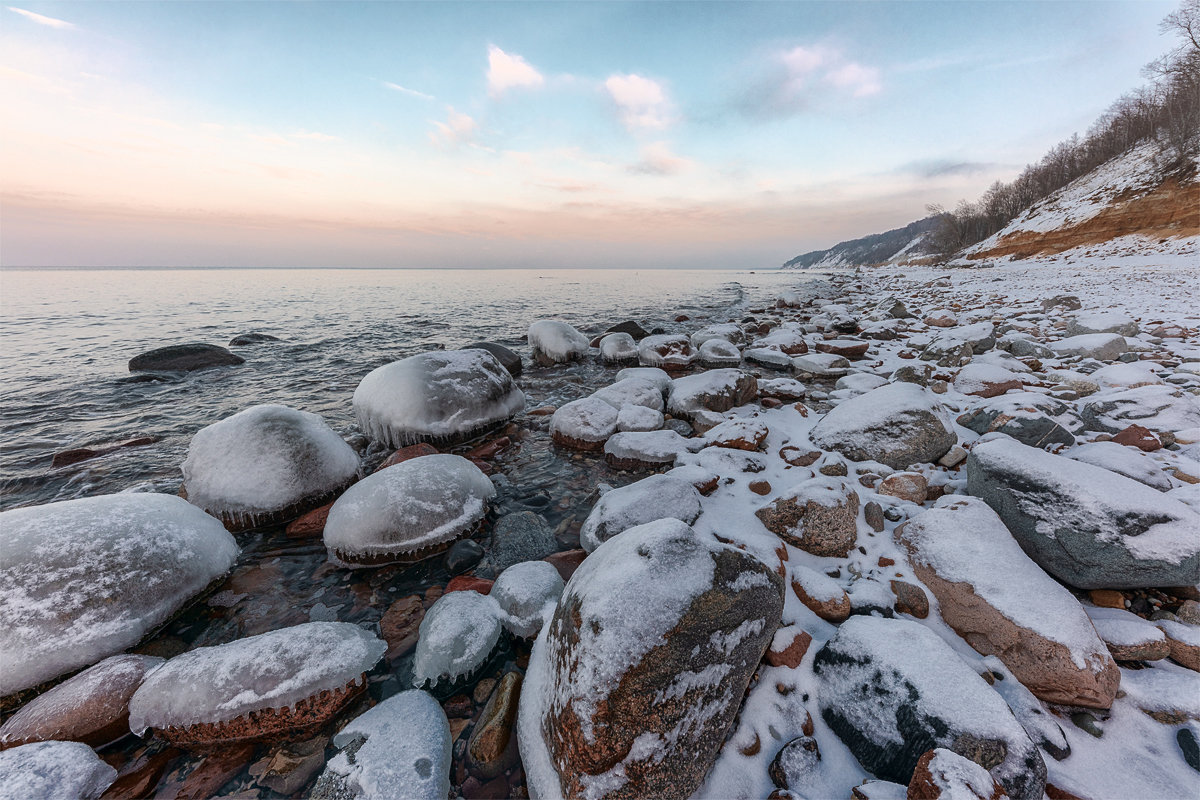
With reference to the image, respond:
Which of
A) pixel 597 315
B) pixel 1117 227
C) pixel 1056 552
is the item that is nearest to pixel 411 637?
pixel 1056 552

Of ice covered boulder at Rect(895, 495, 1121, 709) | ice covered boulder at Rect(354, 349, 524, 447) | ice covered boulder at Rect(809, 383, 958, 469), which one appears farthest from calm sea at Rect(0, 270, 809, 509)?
ice covered boulder at Rect(895, 495, 1121, 709)

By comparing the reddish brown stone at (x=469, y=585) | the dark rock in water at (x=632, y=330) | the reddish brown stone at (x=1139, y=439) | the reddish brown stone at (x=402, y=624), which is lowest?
the reddish brown stone at (x=402, y=624)

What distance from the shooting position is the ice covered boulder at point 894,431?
3.96 m

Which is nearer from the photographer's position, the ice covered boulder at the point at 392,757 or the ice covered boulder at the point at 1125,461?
the ice covered boulder at the point at 392,757

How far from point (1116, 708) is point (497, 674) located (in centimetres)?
303

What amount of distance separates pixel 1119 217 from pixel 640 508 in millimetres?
41499

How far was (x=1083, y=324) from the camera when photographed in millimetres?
7816

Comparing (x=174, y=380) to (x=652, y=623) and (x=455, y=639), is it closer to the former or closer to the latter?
(x=455, y=639)

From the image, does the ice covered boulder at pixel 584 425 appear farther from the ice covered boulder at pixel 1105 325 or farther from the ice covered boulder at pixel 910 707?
the ice covered boulder at pixel 1105 325

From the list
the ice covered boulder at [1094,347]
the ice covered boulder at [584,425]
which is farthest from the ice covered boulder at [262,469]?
the ice covered boulder at [1094,347]

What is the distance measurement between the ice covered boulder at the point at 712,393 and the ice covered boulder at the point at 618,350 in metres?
3.72

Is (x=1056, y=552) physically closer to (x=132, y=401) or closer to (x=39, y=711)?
(x=39, y=711)

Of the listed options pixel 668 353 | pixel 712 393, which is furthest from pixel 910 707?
pixel 668 353

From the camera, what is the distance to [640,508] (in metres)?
3.38
